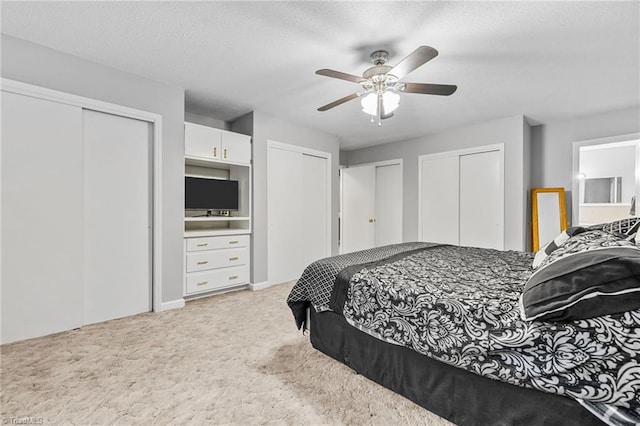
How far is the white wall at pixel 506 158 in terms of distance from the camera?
394cm

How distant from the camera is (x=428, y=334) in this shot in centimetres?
142

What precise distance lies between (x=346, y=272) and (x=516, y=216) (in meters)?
3.31

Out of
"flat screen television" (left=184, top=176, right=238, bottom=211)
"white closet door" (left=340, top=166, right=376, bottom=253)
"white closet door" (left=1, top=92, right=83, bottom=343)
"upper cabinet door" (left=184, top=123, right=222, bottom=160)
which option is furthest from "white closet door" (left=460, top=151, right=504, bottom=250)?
"white closet door" (left=1, top=92, right=83, bottom=343)

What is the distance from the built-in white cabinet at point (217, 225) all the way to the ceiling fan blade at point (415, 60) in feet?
7.64

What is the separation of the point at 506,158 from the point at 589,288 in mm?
3560

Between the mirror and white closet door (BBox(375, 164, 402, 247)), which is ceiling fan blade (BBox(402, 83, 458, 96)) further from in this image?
the mirror

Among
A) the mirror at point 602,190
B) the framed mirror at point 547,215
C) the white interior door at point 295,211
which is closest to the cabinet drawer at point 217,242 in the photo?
the white interior door at point 295,211

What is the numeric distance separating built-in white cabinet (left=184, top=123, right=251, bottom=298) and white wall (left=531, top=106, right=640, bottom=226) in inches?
167

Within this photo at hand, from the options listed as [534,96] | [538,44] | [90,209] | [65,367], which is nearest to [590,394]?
[538,44]

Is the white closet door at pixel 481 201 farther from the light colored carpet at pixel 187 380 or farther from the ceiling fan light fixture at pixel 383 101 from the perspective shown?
the light colored carpet at pixel 187 380

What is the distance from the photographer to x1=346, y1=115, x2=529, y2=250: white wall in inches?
155

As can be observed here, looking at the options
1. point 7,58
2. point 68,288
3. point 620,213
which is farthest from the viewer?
point 620,213

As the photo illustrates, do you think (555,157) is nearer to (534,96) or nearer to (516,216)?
(516,216)

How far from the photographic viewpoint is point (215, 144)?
358 centimetres
